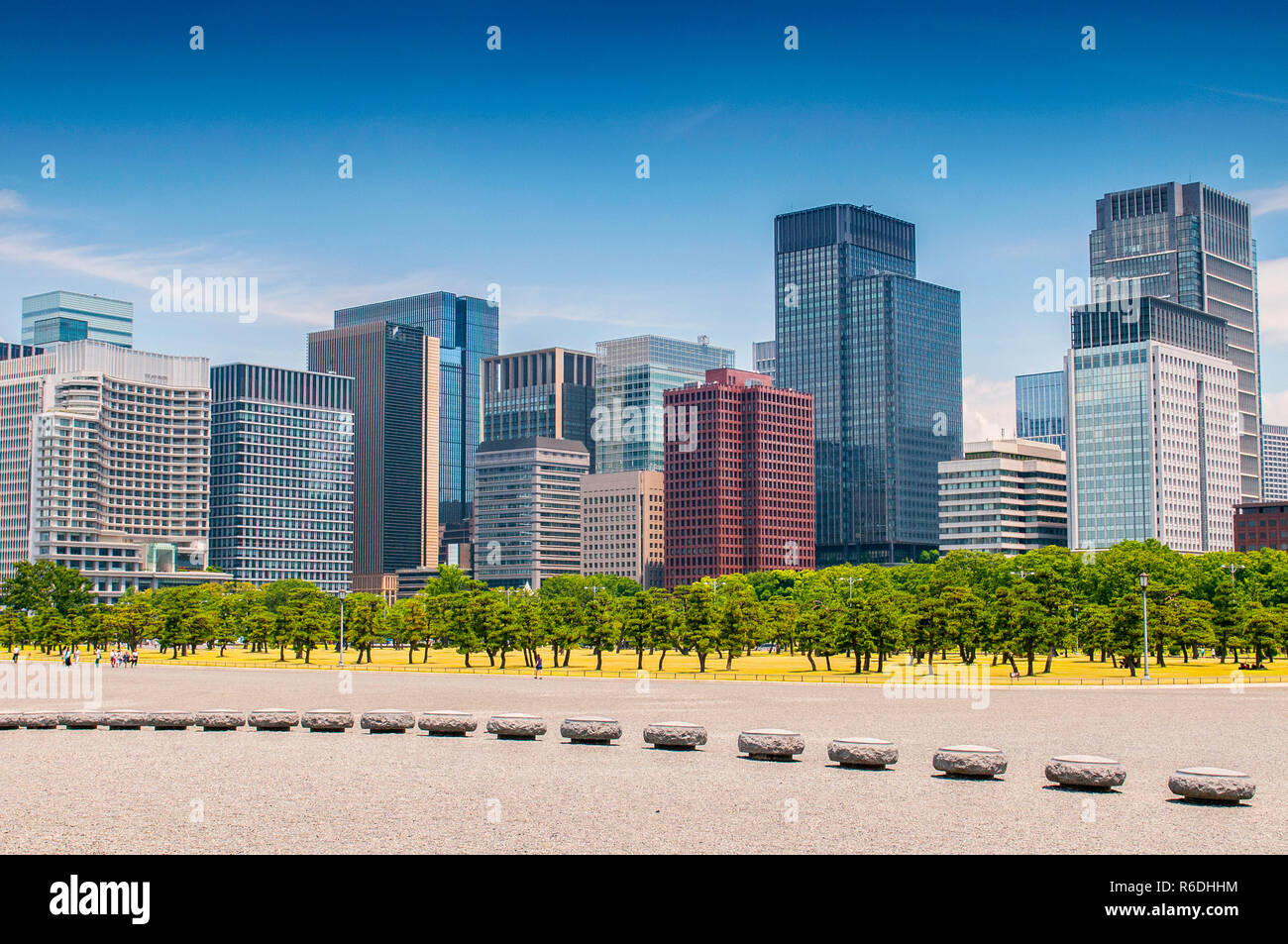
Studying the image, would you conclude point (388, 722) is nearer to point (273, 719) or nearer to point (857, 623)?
point (273, 719)

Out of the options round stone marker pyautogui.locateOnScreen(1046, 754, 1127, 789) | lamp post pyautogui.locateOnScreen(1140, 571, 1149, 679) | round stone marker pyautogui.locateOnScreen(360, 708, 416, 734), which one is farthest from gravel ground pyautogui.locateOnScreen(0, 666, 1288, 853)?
lamp post pyautogui.locateOnScreen(1140, 571, 1149, 679)

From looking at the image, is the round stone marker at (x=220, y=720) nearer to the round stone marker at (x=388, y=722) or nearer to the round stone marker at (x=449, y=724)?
the round stone marker at (x=388, y=722)

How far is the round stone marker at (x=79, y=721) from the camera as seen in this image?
52.2m

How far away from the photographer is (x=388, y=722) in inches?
1921

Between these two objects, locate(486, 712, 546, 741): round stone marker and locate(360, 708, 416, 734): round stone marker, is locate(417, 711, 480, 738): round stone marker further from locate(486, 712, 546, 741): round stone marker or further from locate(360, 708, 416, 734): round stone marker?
locate(486, 712, 546, 741): round stone marker

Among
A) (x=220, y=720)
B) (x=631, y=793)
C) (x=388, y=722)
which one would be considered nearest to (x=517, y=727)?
(x=388, y=722)

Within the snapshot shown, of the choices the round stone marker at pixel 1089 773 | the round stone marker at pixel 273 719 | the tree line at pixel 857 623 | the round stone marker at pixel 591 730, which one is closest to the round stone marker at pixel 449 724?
the round stone marker at pixel 591 730

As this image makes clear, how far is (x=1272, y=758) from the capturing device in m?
40.6

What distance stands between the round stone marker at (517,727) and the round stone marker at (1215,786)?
861 inches

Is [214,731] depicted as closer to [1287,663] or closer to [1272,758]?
[1272,758]

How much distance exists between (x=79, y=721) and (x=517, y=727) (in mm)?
18713

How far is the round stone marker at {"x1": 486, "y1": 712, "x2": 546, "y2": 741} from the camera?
45.9 m
